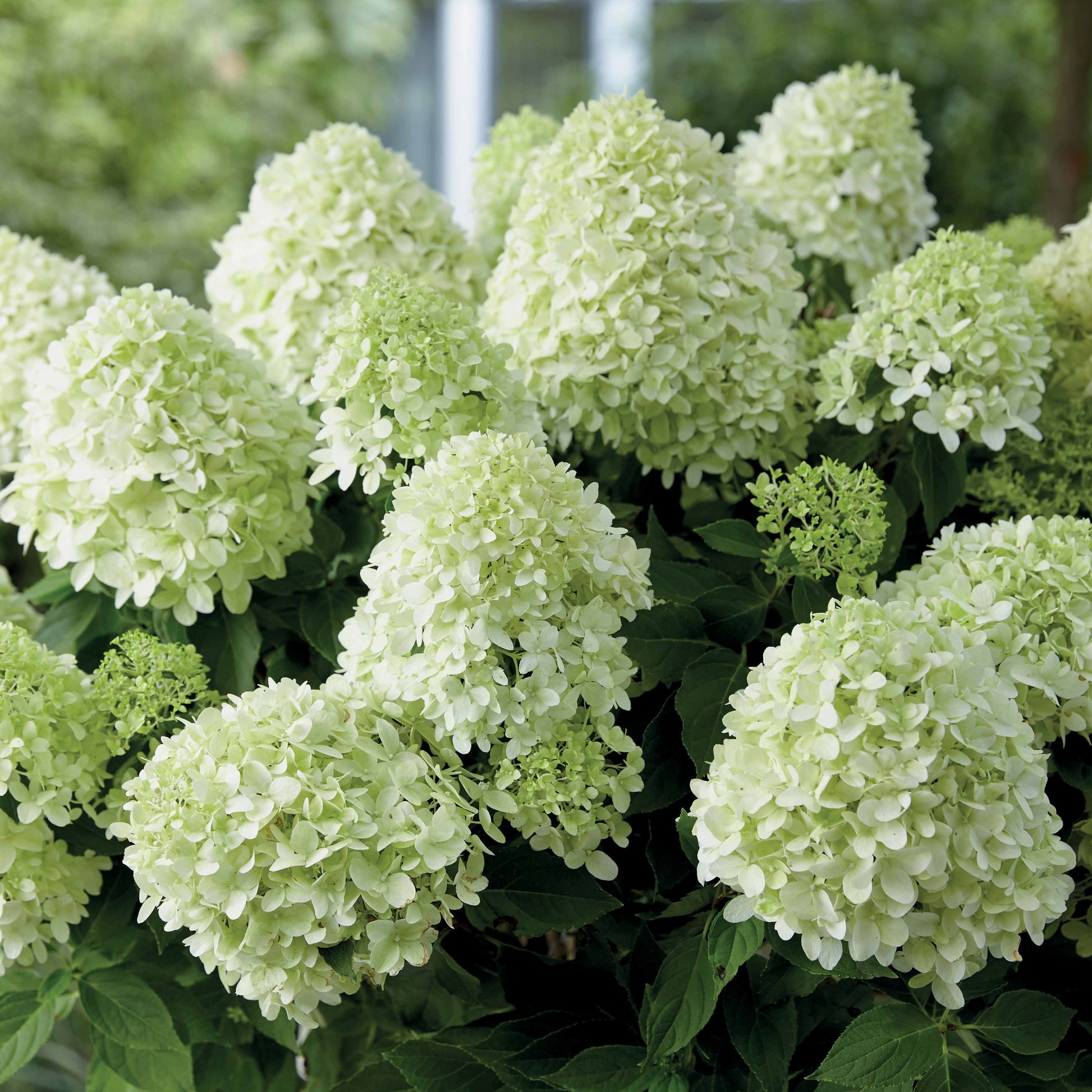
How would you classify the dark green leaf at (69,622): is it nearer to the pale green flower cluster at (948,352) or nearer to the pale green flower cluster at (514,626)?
the pale green flower cluster at (514,626)

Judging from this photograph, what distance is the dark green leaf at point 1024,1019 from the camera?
0.55 metres

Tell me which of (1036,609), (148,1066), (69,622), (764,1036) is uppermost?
(1036,609)

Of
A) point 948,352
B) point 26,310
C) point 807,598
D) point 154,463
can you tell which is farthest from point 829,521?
point 26,310

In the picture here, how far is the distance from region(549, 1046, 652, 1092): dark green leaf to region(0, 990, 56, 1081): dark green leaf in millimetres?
290

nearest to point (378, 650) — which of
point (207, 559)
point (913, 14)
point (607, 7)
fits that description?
point (207, 559)

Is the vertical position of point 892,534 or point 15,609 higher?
point 892,534

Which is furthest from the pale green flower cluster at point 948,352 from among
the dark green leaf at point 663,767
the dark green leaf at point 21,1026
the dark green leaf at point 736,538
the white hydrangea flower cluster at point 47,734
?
the dark green leaf at point 21,1026

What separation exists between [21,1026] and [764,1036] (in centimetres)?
40

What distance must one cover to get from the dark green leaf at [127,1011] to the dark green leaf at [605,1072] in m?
0.21

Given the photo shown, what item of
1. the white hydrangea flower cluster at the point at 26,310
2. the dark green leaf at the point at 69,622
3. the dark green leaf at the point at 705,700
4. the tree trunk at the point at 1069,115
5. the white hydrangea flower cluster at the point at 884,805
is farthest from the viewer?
the tree trunk at the point at 1069,115

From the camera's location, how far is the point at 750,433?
0.70m

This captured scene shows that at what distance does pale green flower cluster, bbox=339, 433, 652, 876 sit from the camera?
52cm

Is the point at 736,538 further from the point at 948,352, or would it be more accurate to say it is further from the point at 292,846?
the point at 292,846

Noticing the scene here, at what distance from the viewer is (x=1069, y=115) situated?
8.48 ft
